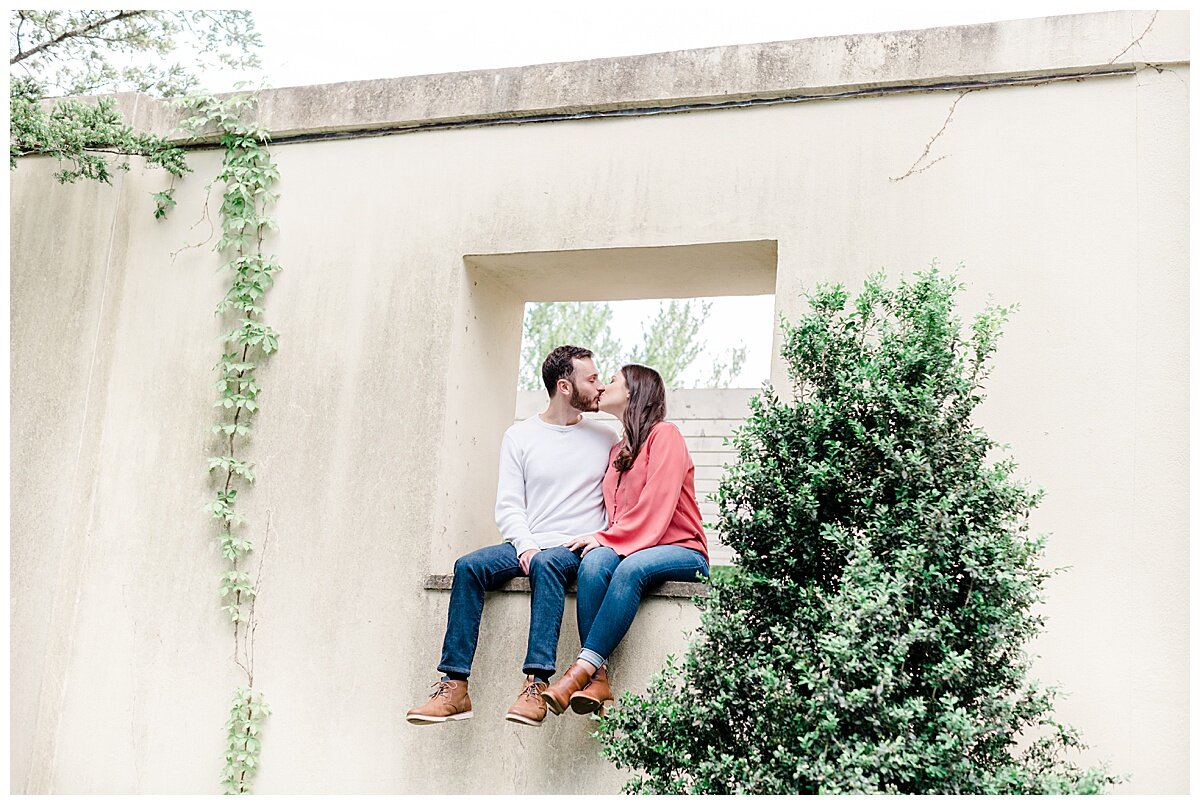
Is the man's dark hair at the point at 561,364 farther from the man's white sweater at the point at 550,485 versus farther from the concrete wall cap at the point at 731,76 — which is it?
the concrete wall cap at the point at 731,76

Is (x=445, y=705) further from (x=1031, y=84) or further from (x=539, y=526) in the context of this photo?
(x=1031, y=84)

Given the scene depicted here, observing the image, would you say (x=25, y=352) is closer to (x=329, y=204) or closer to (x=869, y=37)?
(x=329, y=204)

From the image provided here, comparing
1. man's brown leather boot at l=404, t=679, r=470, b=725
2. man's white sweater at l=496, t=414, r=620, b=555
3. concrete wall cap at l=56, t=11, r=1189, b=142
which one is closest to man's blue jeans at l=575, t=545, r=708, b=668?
man's white sweater at l=496, t=414, r=620, b=555

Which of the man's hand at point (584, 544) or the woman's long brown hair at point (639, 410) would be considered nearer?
the man's hand at point (584, 544)

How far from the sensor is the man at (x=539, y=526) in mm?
3787

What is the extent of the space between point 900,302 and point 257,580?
8.67ft

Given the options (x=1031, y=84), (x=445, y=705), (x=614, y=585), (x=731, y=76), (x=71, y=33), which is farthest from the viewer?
(x=71, y=33)

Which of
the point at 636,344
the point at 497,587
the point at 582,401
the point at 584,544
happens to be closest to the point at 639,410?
the point at 582,401

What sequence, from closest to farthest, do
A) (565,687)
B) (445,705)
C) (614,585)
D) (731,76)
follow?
1. (565,687)
2. (614,585)
3. (445,705)
4. (731,76)

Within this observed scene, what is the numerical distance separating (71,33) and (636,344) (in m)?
6.48

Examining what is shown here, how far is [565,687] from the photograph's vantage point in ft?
11.9

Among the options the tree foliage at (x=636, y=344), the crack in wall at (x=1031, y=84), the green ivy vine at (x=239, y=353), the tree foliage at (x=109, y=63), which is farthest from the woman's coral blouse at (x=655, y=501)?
the tree foliage at (x=636, y=344)

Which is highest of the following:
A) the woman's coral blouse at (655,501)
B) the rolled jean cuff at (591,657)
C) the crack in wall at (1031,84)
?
the crack in wall at (1031,84)

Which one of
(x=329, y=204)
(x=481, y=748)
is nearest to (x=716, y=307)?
(x=329, y=204)
